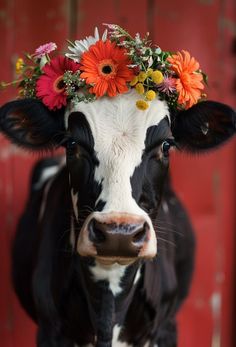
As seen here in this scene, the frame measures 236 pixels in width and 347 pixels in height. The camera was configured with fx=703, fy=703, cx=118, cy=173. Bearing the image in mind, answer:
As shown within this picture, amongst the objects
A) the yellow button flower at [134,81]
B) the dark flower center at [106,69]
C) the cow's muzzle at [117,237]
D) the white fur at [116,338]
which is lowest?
the white fur at [116,338]

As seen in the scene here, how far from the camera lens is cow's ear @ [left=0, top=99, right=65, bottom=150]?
240cm

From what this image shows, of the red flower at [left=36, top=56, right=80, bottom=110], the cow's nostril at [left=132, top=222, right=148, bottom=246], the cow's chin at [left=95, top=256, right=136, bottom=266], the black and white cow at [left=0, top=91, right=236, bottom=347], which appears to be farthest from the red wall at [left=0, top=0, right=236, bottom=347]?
the cow's nostril at [left=132, top=222, right=148, bottom=246]

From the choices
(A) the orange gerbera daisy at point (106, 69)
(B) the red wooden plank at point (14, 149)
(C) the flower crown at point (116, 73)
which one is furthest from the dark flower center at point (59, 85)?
(B) the red wooden plank at point (14, 149)

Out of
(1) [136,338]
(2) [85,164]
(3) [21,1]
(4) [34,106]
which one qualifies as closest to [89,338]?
(1) [136,338]

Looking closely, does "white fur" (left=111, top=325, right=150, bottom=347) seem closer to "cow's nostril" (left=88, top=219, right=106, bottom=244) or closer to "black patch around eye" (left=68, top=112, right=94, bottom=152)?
"cow's nostril" (left=88, top=219, right=106, bottom=244)

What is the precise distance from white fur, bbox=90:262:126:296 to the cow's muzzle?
22 cm

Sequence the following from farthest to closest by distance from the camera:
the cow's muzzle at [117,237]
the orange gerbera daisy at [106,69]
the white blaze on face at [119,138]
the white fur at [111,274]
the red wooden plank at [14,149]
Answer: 1. the red wooden plank at [14,149]
2. the white fur at [111,274]
3. the orange gerbera daisy at [106,69]
4. the white blaze on face at [119,138]
5. the cow's muzzle at [117,237]

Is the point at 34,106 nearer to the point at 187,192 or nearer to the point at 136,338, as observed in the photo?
the point at 136,338

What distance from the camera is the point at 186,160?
3975 millimetres

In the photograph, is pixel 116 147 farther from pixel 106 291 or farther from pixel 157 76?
pixel 106 291

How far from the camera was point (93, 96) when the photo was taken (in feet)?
7.56

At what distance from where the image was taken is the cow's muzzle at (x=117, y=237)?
2.00 meters

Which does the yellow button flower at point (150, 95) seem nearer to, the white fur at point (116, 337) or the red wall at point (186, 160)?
the white fur at point (116, 337)

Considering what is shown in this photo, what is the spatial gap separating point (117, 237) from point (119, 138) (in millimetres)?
370
